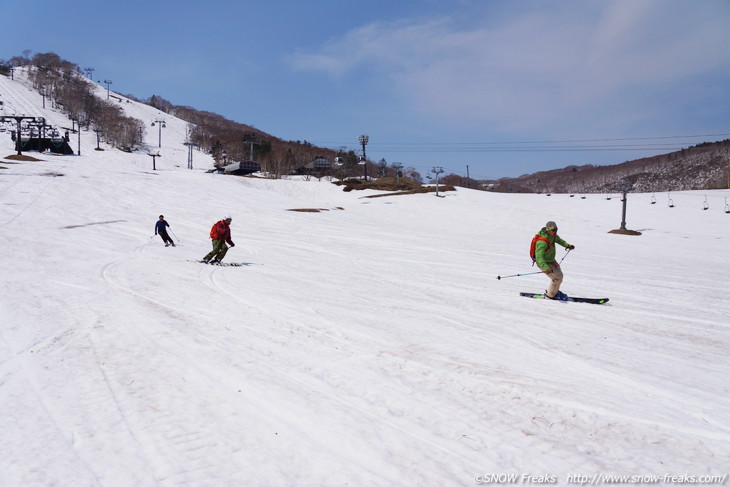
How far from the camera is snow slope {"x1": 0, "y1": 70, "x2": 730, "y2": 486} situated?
392cm

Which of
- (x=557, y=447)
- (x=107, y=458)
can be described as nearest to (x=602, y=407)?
(x=557, y=447)

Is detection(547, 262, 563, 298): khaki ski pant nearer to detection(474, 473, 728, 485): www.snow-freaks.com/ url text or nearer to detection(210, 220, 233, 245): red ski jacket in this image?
detection(474, 473, 728, 485): www.snow-freaks.com/ url text

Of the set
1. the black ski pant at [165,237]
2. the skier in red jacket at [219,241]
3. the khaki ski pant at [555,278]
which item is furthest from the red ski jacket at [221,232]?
the khaki ski pant at [555,278]

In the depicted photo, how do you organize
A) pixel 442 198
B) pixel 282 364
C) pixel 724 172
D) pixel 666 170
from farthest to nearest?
pixel 666 170 → pixel 724 172 → pixel 442 198 → pixel 282 364

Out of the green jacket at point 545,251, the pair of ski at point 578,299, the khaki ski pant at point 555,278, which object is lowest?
the pair of ski at point 578,299

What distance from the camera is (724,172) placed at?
135250 mm

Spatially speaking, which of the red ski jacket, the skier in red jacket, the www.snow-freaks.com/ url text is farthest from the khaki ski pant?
the red ski jacket

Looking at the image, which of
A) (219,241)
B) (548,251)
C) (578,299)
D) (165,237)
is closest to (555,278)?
(548,251)

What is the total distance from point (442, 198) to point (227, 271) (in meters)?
45.3

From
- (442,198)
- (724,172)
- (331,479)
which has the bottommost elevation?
(331,479)

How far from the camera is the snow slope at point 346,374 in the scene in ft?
12.8

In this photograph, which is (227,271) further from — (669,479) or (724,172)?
(724,172)

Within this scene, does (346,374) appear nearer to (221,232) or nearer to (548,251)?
(548,251)

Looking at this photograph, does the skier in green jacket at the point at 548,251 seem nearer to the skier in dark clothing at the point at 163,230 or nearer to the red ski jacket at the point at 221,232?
the red ski jacket at the point at 221,232
